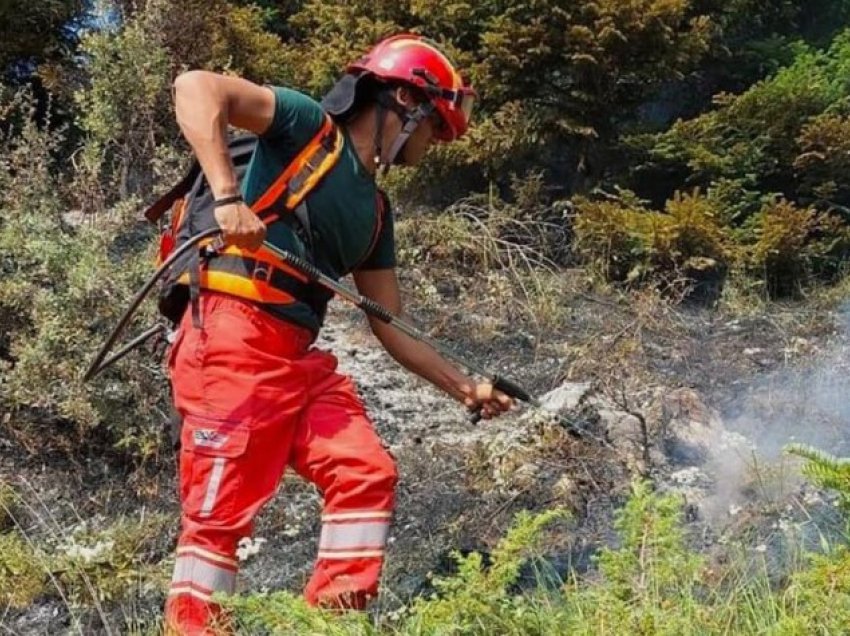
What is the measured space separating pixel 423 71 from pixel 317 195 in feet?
1.71

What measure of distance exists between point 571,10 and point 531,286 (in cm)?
180

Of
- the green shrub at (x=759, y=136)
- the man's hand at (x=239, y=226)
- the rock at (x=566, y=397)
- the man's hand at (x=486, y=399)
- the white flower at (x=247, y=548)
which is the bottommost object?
the white flower at (x=247, y=548)

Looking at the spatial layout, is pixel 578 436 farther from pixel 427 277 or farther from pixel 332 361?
pixel 427 277

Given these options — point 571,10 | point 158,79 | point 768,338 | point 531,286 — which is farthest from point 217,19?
point 768,338


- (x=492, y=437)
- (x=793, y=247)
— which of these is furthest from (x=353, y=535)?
(x=793, y=247)

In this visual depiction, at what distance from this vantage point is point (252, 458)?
2641 millimetres

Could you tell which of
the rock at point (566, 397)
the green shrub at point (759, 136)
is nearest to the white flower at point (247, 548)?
the rock at point (566, 397)

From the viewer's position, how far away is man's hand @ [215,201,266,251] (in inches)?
96.5

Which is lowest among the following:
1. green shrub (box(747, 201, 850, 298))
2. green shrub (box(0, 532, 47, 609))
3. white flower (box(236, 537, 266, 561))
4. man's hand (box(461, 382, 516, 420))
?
white flower (box(236, 537, 266, 561))

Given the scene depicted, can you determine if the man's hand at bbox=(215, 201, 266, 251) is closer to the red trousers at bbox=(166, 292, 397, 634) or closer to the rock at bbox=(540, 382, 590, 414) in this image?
the red trousers at bbox=(166, 292, 397, 634)

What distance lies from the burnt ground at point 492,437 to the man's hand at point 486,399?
528mm

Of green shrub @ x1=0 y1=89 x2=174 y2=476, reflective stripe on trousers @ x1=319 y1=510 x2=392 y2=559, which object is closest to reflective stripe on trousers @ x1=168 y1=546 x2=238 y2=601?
reflective stripe on trousers @ x1=319 y1=510 x2=392 y2=559

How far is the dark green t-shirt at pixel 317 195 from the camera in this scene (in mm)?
2734

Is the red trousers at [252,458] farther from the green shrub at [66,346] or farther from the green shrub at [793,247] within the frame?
the green shrub at [793,247]
